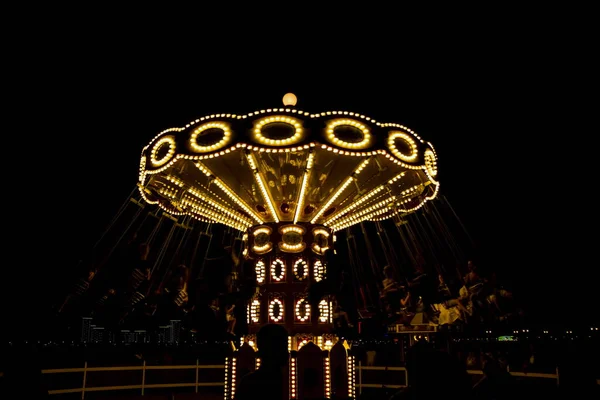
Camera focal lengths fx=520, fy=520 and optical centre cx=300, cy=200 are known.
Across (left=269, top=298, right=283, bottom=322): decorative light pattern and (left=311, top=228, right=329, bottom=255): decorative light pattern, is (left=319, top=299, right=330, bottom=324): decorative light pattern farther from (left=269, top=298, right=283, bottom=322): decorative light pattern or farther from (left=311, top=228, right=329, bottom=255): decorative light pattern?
(left=311, top=228, right=329, bottom=255): decorative light pattern

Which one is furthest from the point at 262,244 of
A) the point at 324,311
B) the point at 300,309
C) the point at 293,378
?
the point at 293,378

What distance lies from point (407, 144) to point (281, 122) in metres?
2.62

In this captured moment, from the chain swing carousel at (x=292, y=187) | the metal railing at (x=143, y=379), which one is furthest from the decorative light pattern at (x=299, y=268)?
the metal railing at (x=143, y=379)

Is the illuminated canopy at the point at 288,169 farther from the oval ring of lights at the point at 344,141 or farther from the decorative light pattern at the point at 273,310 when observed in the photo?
the decorative light pattern at the point at 273,310

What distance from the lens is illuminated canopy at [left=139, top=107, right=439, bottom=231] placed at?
9406 millimetres

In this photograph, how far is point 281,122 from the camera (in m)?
9.40

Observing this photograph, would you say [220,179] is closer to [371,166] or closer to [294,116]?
[294,116]

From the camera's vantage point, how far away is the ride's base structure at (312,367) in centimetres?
Result: 1019

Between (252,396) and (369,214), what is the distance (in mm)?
10372

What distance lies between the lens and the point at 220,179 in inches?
426

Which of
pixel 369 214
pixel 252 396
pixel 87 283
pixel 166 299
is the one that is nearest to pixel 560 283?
Result: pixel 369 214

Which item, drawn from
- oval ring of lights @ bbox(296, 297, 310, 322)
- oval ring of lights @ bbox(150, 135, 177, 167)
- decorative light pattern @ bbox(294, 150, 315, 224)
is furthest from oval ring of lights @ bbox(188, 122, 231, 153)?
oval ring of lights @ bbox(296, 297, 310, 322)

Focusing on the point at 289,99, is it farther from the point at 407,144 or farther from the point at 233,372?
the point at 233,372

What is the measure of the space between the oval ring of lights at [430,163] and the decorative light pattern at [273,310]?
4.08 meters
